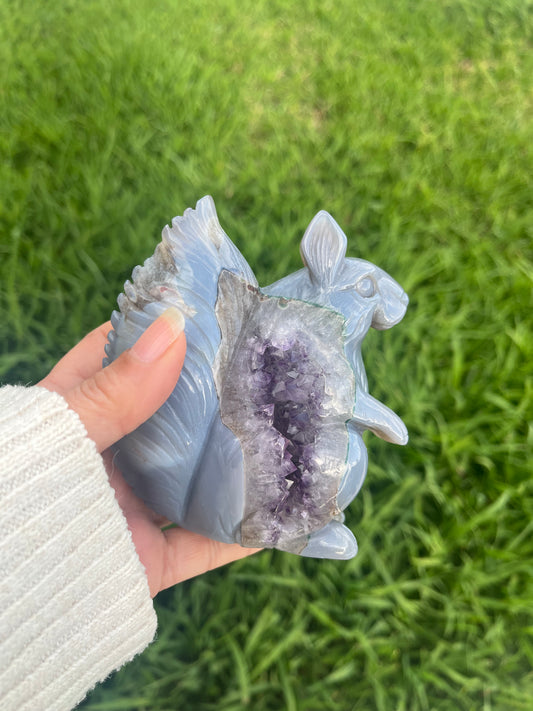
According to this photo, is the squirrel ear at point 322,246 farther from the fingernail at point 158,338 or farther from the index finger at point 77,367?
the index finger at point 77,367

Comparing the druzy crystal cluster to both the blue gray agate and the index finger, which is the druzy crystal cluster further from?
the index finger

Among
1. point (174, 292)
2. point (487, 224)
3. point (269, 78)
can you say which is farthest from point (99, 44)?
point (174, 292)

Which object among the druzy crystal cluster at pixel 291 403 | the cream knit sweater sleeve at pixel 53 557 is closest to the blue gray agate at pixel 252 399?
the druzy crystal cluster at pixel 291 403

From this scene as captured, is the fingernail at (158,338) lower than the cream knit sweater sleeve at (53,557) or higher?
higher

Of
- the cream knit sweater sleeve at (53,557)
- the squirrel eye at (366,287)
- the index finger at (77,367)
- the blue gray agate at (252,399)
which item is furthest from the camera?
the index finger at (77,367)

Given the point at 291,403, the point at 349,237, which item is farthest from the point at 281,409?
the point at 349,237

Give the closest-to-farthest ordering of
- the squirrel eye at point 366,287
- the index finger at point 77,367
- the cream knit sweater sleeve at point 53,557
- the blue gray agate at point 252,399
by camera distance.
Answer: the cream knit sweater sleeve at point 53,557, the blue gray agate at point 252,399, the squirrel eye at point 366,287, the index finger at point 77,367

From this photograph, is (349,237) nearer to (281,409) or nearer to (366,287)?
(366,287)

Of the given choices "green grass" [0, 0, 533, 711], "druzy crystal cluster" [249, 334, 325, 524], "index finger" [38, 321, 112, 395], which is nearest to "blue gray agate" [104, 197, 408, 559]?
"druzy crystal cluster" [249, 334, 325, 524]
